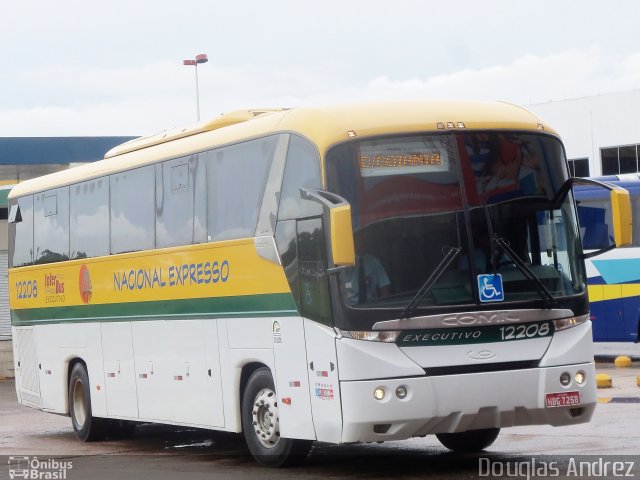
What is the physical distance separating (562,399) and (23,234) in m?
10.1

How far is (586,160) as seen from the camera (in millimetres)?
57406

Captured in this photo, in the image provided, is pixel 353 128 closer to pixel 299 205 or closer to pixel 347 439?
pixel 299 205

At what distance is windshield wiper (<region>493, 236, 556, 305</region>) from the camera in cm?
1152

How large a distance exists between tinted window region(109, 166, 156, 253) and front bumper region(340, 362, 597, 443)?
463cm

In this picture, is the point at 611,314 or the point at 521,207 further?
the point at 611,314

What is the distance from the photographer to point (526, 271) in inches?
455

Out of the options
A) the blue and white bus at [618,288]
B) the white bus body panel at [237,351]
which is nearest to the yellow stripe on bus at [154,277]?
the white bus body panel at [237,351]

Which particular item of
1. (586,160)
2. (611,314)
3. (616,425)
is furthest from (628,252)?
(586,160)

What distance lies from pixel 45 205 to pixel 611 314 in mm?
12241

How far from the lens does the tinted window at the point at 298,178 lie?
11685mm

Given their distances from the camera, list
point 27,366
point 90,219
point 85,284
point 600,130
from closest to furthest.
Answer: point 90,219 → point 85,284 → point 27,366 → point 600,130

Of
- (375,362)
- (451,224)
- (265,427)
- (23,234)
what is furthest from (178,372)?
(23,234)

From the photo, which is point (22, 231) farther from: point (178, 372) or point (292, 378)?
point (292, 378)

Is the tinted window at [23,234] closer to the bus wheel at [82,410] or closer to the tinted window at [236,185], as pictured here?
the bus wheel at [82,410]
